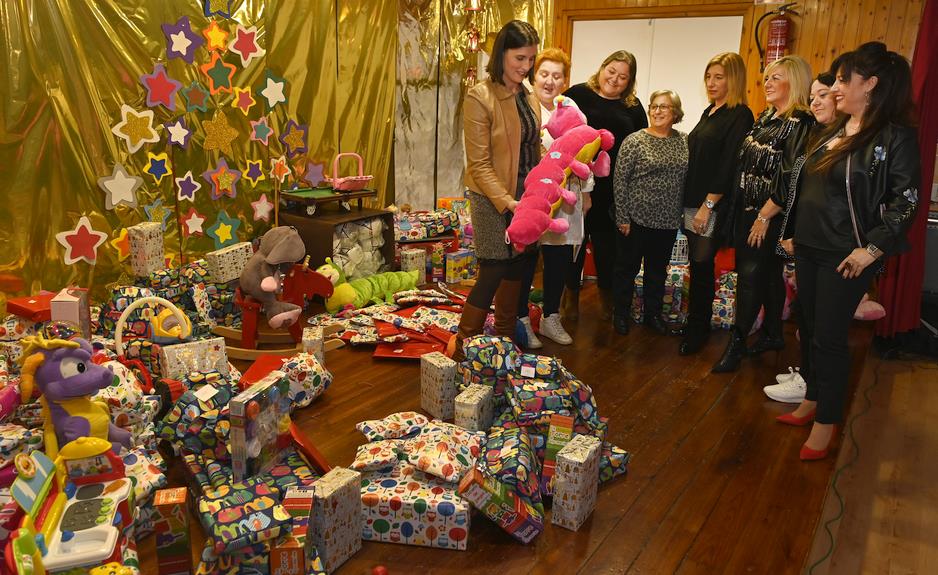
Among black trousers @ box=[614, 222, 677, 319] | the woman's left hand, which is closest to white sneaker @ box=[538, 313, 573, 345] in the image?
black trousers @ box=[614, 222, 677, 319]

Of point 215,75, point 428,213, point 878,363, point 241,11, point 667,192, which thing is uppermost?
point 241,11

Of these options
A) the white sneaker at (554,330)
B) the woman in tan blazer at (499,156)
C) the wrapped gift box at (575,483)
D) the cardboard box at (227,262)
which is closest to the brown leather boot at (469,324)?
the woman in tan blazer at (499,156)

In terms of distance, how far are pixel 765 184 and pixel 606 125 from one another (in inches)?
36.0

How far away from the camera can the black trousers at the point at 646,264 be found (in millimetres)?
3363

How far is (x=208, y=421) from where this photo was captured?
2.00m

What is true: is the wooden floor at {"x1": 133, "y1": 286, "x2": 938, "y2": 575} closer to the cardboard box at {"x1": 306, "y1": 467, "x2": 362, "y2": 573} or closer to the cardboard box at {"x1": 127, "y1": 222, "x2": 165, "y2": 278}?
the cardboard box at {"x1": 306, "y1": 467, "x2": 362, "y2": 573}

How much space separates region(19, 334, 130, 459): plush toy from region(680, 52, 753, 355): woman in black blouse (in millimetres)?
2385

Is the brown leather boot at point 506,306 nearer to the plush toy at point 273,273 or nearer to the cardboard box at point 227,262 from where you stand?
the plush toy at point 273,273

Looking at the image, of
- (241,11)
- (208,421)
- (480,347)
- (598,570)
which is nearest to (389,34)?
(241,11)

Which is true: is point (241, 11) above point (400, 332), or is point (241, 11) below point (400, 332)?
above

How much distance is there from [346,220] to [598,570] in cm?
249

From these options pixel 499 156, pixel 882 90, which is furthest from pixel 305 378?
pixel 882 90

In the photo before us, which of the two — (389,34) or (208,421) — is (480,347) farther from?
(389,34)

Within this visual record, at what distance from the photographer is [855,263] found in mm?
2133
